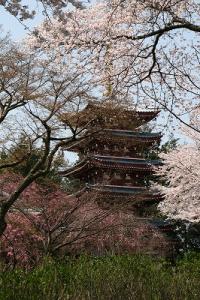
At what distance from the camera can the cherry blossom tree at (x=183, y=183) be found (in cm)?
2331

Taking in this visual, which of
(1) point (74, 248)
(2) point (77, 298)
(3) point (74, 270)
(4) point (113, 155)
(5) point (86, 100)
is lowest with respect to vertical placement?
(2) point (77, 298)

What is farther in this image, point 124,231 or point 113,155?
point 113,155

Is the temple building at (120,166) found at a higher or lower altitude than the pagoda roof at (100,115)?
higher

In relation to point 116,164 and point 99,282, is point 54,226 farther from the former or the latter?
point 99,282

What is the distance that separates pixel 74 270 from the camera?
23.6 ft

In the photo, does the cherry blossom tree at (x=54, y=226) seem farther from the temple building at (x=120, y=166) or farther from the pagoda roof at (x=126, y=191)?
the pagoda roof at (x=126, y=191)

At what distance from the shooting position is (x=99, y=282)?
7.05 metres

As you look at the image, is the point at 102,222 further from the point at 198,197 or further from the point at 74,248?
the point at 198,197

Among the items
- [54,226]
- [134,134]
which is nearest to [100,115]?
[54,226]

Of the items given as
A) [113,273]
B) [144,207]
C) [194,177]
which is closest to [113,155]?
[144,207]

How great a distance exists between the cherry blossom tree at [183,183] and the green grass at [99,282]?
1443cm

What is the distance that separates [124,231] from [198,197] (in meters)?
4.91

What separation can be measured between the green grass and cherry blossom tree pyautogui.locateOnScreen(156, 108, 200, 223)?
568 inches

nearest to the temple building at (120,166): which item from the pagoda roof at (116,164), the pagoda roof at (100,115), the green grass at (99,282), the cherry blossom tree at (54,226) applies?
the pagoda roof at (116,164)
